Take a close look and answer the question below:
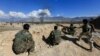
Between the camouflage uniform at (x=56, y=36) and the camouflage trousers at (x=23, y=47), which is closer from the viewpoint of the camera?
the camouflage trousers at (x=23, y=47)

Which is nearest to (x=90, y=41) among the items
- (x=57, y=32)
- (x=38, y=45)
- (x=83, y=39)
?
(x=83, y=39)

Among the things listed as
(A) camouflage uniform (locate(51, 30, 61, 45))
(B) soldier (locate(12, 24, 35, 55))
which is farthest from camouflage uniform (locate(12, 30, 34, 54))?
(A) camouflage uniform (locate(51, 30, 61, 45))

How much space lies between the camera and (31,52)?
13.1m

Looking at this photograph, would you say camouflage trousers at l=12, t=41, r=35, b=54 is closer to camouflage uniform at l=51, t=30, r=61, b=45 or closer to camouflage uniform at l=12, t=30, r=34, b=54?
camouflage uniform at l=12, t=30, r=34, b=54

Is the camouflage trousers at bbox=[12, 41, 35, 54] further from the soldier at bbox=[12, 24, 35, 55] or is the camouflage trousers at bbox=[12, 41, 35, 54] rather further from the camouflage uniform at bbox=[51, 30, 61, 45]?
the camouflage uniform at bbox=[51, 30, 61, 45]

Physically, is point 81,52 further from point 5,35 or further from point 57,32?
point 5,35

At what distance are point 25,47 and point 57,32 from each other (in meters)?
5.48

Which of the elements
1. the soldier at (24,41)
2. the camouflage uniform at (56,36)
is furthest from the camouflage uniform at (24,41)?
the camouflage uniform at (56,36)

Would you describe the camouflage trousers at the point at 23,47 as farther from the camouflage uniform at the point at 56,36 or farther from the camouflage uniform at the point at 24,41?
the camouflage uniform at the point at 56,36

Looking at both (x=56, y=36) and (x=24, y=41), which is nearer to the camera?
(x=24, y=41)

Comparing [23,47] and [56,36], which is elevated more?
[23,47]

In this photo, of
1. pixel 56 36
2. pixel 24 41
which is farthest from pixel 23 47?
pixel 56 36

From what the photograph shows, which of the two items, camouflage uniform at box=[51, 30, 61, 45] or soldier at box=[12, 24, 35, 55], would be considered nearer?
soldier at box=[12, 24, 35, 55]

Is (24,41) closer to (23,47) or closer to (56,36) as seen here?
(23,47)
